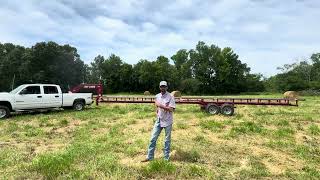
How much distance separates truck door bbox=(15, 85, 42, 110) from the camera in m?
22.2

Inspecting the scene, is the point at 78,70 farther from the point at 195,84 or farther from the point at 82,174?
the point at 82,174

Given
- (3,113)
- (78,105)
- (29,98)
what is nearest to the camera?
(3,113)

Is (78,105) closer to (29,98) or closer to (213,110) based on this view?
(29,98)

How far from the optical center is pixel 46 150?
39.4 ft

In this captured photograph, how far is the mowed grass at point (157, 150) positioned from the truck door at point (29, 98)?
2365 millimetres

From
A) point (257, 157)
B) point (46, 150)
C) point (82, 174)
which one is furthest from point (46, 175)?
point (257, 157)

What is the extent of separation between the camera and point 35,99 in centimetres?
2278

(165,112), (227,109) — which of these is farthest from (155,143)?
(227,109)

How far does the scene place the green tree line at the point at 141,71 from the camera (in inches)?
2921

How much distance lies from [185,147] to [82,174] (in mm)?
4130

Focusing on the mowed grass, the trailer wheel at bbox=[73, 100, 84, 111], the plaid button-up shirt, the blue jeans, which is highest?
the plaid button-up shirt

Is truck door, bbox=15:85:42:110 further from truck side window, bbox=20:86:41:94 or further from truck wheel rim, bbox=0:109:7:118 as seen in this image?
truck wheel rim, bbox=0:109:7:118

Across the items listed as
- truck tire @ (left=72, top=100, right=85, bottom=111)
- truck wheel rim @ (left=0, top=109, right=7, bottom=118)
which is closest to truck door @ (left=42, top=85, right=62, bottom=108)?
truck tire @ (left=72, top=100, right=85, bottom=111)

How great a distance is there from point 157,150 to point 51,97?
13.4 meters
